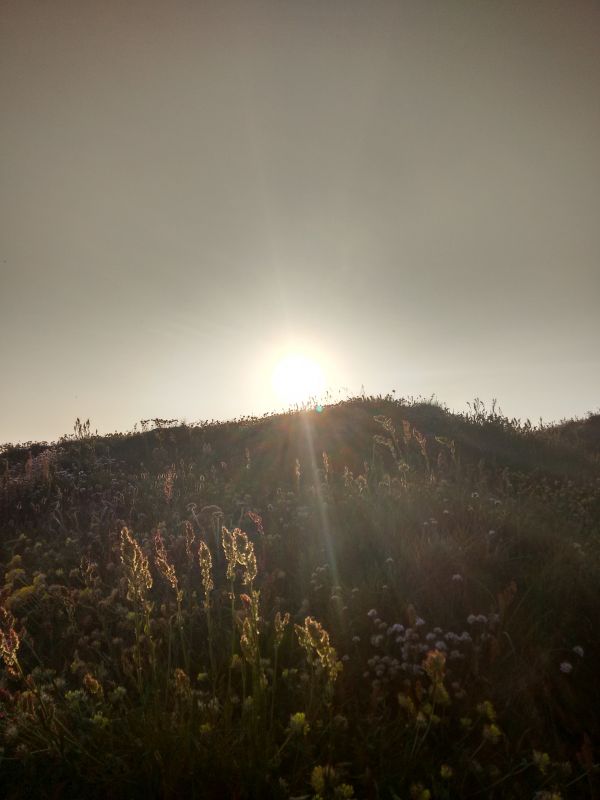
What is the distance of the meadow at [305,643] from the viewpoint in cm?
251

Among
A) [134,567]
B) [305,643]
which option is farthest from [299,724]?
[134,567]

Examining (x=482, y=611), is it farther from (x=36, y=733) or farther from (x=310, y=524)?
(x=36, y=733)

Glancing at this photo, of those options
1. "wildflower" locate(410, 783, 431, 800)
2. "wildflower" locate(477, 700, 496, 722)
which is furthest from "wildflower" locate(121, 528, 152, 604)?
"wildflower" locate(477, 700, 496, 722)

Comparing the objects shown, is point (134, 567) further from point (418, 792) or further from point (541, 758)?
point (541, 758)

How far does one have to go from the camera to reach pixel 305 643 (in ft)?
7.79

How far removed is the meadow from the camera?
251 centimetres

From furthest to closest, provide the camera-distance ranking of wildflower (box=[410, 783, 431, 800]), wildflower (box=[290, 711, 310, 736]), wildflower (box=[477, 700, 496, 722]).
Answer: wildflower (box=[477, 700, 496, 722])
wildflower (box=[290, 711, 310, 736])
wildflower (box=[410, 783, 431, 800])

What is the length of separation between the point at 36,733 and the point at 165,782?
721 millimetres

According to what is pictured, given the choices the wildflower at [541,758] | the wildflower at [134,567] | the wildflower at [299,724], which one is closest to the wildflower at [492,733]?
the wildflower at [541,758]

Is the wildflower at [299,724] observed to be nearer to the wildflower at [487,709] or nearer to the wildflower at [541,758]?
the wildflower at [487,709]

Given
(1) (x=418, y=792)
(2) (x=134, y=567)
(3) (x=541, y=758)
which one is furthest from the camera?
(2) (x=134, y=567)

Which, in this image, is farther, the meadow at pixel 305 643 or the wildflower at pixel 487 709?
the wildflower at pixel 487 709

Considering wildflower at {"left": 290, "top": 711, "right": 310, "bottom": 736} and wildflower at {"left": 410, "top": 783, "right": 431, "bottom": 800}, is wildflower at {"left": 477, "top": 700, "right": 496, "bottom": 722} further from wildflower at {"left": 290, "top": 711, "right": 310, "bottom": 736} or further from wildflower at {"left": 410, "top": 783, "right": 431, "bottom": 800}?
wildflower at {"left": 290, "top": 711, "right": 310, "bottom": 736}

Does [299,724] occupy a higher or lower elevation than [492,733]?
higher
